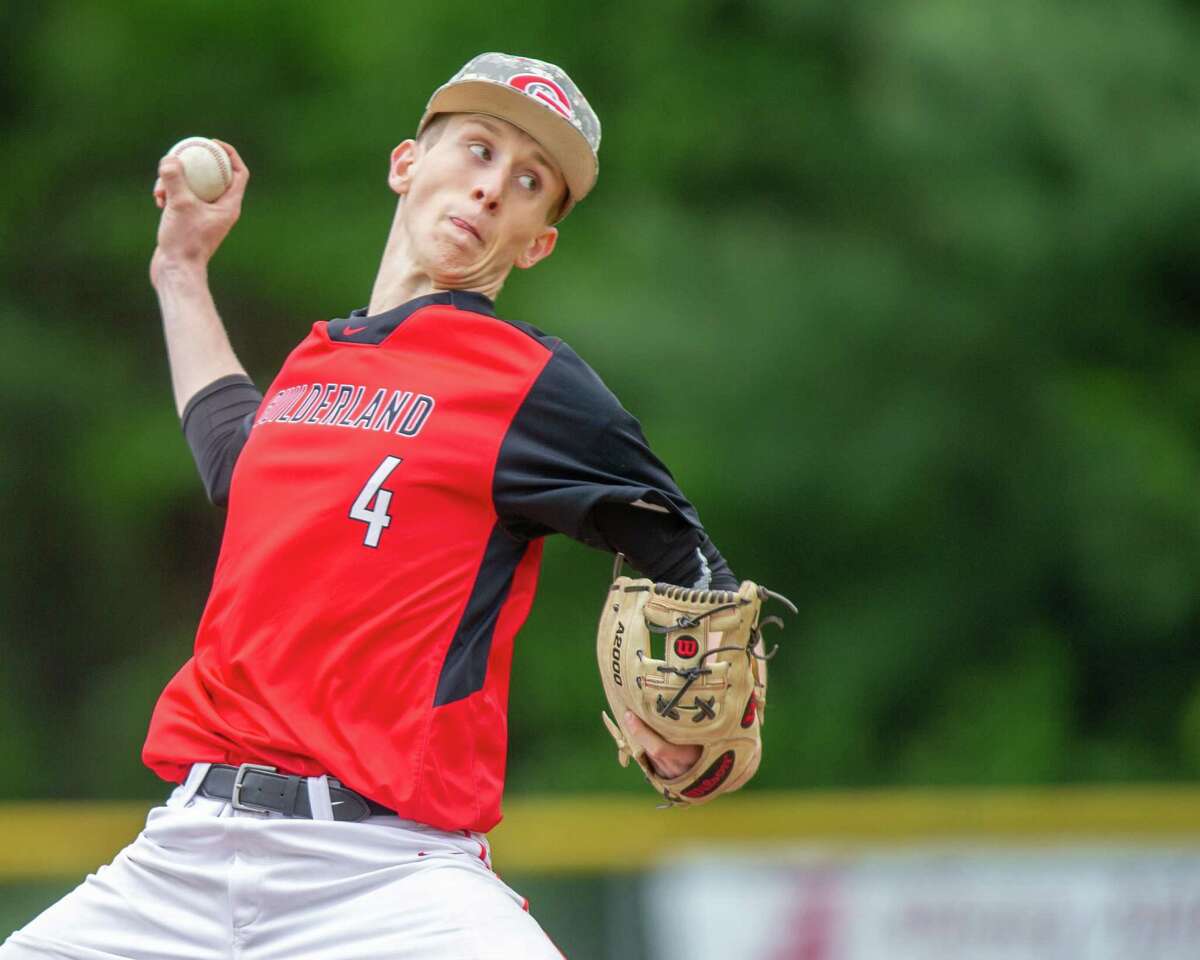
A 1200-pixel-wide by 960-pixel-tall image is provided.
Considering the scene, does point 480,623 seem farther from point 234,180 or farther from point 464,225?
point 234,180

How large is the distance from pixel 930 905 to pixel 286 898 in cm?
421

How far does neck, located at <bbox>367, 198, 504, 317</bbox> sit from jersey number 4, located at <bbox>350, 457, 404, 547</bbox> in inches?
16.1

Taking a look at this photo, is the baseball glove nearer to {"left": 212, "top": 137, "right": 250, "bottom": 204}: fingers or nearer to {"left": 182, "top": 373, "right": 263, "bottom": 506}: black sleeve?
{"left": 182, "top": 373, "right": 263, "bottom": 506}: black sleeve

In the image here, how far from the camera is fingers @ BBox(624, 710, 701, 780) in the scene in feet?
9.68

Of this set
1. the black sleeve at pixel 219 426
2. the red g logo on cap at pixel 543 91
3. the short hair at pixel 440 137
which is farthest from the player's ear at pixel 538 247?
the black sleeve at pixel 219 426

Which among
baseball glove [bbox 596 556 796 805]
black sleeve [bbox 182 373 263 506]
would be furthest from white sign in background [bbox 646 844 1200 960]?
baseball glove [bbox 596 556 796 805]

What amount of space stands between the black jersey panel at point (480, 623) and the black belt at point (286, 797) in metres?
0.19

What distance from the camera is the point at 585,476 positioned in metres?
2.84

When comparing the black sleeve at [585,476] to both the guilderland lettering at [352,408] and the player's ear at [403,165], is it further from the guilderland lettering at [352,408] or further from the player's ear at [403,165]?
the player's ear at [403,165]

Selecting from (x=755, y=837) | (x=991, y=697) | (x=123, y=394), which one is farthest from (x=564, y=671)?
(x=755, y=837)

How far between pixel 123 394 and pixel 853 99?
4898 mm

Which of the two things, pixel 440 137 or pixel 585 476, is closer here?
pixel 585 476

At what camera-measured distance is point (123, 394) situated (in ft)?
37.8

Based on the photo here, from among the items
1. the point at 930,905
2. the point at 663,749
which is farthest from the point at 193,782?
the point at 930,905
